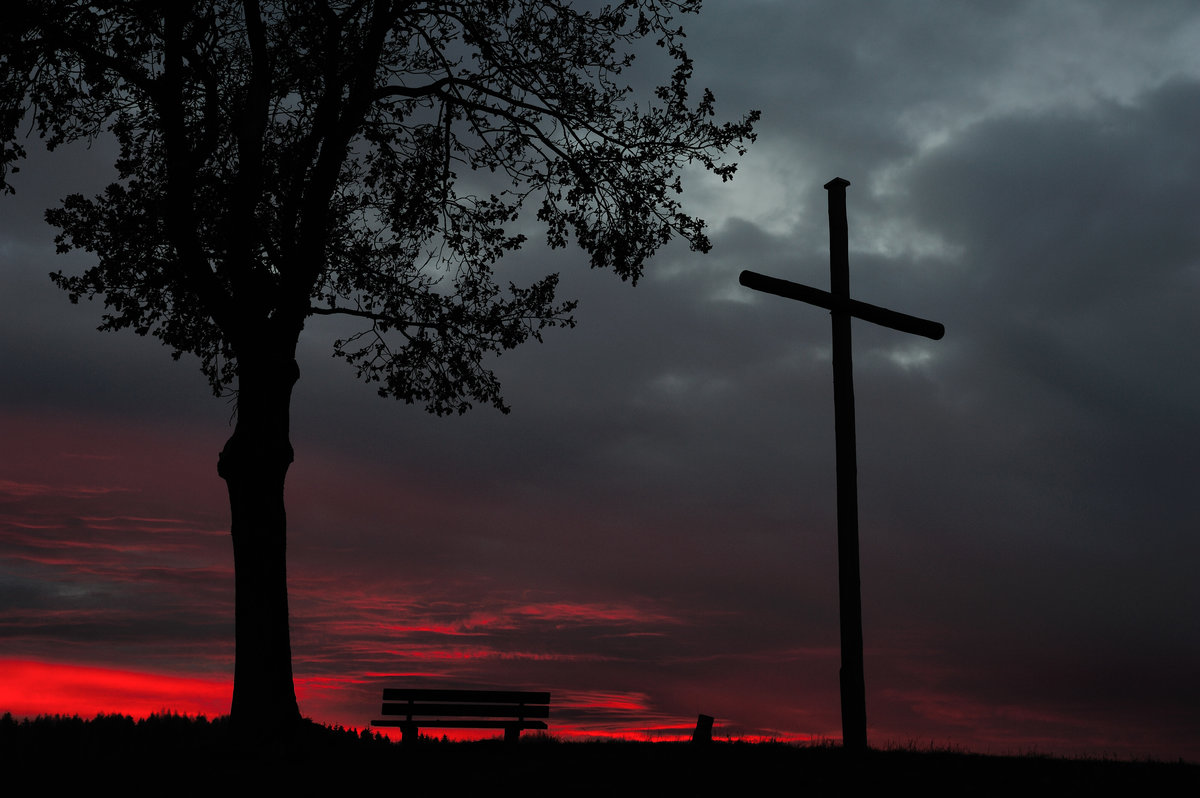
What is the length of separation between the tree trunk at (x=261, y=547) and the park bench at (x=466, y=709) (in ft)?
6.06

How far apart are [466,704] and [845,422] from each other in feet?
25.5

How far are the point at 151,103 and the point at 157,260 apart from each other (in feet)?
9.36

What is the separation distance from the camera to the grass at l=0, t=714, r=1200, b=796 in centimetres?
1197

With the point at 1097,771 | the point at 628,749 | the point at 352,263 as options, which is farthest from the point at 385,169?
the point at 1097,771

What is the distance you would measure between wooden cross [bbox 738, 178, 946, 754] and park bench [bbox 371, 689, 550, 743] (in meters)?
5.87

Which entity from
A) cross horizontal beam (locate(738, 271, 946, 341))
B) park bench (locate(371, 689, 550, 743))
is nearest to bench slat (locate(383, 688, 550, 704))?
park bench (locate(371, 689, 550, 743))

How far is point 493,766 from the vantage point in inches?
530

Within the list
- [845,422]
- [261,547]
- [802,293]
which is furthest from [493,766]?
[802,293]

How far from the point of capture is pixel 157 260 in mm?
18703

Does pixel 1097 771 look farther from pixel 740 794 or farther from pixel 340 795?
pixel 340 795

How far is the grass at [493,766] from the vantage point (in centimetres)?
1197

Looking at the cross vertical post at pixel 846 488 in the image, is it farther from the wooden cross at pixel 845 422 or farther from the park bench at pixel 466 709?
the park bench at pixel 466 709

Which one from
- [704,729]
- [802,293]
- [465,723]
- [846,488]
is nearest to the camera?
[846,488]

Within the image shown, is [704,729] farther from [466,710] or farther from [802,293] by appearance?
[802,293]
